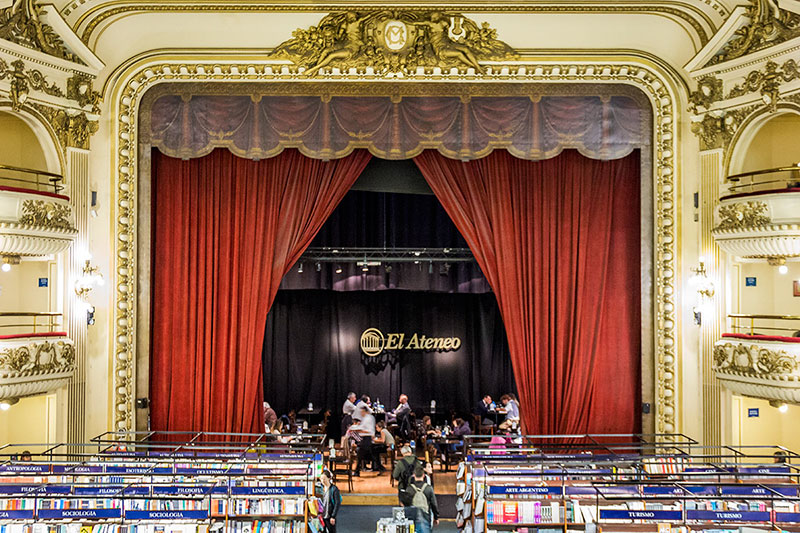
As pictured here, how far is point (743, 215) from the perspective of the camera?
901 centimetres

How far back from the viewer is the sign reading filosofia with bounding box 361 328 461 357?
1539cm

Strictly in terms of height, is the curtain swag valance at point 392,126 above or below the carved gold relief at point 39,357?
above

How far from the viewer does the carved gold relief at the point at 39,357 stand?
8.62 meters

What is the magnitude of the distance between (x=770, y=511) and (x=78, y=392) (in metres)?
8.18

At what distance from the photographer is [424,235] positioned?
14.3 metres

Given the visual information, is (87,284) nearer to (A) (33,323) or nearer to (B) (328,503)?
(A) (33,323)

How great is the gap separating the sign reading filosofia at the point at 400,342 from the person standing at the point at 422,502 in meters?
7.24

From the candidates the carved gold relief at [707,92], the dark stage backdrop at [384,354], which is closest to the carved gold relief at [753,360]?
the carved gold relief at [707,92]

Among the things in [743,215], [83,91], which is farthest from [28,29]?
[743,215]

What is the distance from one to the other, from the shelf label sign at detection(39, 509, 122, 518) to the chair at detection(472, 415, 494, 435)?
8223mm

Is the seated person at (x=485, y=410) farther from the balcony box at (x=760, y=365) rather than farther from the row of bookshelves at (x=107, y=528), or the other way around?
the row of bookshelves at (x=107, y=528)

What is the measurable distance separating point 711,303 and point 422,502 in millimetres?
4712

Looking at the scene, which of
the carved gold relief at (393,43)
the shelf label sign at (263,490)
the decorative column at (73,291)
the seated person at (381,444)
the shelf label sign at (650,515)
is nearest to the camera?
the shelf label sign at (650,515)

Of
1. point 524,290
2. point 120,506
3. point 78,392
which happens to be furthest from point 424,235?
point 120,506
